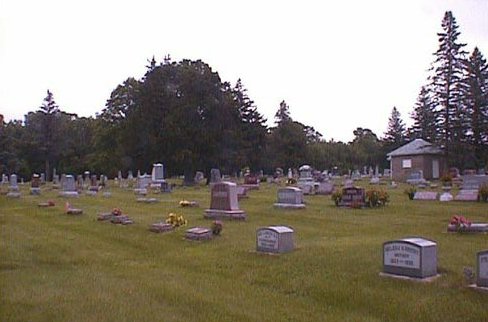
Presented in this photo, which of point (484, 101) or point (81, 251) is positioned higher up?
point (484, 101)

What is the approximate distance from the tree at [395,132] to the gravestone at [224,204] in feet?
205

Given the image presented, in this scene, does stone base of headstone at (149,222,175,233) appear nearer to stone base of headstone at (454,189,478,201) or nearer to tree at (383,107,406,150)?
stone base of headstone at (454,189,478,201)

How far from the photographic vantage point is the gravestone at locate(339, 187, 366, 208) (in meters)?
23.4

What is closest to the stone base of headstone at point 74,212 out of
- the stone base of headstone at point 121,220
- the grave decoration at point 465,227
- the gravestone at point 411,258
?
the stone base of headstone at point 121,220

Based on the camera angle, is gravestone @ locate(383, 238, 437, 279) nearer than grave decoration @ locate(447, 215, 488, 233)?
Yes

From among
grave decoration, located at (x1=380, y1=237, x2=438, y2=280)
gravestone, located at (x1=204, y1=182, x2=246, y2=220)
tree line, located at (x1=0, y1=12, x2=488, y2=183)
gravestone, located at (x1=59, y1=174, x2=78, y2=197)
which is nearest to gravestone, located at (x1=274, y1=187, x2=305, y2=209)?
gravestone, located at (x1=204, y1=182, x2=246, y2=220)

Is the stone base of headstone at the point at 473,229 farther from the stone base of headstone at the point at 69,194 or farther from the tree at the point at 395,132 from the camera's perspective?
the tree at the point at 395,132

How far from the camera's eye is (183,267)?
489 inches

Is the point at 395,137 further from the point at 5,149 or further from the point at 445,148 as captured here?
the point at 5,149

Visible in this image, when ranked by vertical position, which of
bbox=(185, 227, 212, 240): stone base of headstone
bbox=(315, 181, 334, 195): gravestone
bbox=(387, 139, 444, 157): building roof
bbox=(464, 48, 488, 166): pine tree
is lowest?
bbox=(185, 227, 212, 240): stone base of headstone

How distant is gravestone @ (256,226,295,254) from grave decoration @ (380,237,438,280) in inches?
116

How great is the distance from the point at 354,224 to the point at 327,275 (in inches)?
292

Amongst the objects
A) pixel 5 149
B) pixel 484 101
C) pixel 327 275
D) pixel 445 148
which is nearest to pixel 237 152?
pixel 445 148

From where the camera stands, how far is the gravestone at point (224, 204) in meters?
20.1
